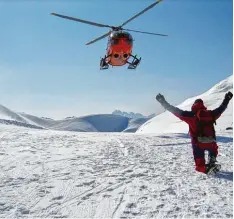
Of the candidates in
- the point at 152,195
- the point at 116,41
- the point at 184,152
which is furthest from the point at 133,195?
the point at 116,41

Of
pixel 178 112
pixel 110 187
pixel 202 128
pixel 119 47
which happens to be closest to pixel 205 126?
pixel 202 128

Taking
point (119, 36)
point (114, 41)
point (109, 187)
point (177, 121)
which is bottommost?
point (109, 187)

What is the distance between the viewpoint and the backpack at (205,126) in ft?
26.3

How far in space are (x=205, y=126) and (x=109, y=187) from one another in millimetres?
3182

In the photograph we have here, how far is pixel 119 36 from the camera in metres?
22.0

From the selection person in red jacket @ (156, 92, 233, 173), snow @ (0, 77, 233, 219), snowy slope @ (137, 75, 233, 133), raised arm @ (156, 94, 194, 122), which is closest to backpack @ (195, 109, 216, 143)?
person in red jacket @ (156, 92, 233, 173)

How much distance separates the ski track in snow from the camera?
5.20m

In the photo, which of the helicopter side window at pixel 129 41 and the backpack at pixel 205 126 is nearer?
the backpack at pixel 205 126

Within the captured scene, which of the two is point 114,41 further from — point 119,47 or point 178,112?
point 178,112

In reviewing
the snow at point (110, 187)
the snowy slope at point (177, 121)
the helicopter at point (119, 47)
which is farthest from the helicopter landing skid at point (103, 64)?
the snowy slope at point (177, 121)

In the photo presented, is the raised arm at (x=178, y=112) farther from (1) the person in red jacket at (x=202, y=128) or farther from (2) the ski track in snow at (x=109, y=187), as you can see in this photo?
(2) the ski track in snow at (x=109, y=187)

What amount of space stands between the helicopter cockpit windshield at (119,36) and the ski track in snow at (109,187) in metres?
13.4

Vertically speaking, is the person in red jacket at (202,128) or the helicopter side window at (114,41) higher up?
the helicopter side window at (114,41)

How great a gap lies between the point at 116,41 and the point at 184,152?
492 inches
